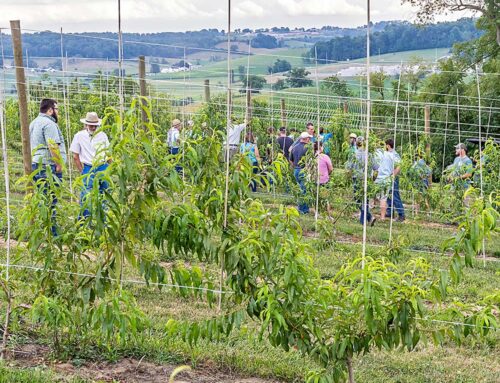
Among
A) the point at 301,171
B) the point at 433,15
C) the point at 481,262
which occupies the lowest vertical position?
the point at 481,262

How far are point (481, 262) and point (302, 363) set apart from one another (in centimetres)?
572

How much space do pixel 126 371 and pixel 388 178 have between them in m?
8.50

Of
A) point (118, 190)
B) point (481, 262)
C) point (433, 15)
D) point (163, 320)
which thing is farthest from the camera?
point (433, 15)

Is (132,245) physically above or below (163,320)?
above

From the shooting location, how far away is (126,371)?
613 cm

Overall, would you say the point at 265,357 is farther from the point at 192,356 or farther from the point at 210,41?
the point at 210,41

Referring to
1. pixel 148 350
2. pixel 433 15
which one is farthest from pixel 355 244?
pixel 433 15

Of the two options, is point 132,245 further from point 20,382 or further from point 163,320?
point 163,320

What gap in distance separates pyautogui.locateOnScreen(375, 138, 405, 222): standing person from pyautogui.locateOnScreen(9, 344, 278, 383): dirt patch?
7783 millimetres

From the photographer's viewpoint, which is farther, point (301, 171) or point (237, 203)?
point (301, 171)

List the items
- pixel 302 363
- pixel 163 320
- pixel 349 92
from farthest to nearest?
pixel 349 92 → pixel 163 320 → pixel 302 363

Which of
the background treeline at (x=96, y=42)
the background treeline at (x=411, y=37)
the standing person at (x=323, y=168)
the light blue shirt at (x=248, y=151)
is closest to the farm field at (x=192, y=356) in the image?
the light blue shirt at (x=248, y=151)

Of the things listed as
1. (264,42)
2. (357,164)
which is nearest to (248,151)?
(357,164)

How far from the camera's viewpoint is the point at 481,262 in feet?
37.8
